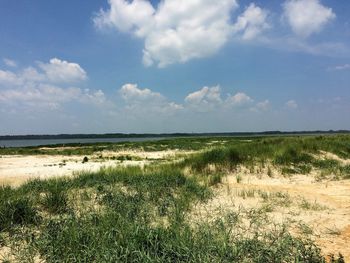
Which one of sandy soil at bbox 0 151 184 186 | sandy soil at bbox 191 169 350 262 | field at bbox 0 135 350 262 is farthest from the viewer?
sandy soil at bbox 0 151 184 186

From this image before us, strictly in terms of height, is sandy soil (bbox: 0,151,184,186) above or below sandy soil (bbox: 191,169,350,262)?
below

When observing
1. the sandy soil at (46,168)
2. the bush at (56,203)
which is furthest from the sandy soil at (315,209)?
the sandy soil at (46,168)

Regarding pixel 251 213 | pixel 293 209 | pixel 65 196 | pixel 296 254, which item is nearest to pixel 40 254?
pixel 65 196

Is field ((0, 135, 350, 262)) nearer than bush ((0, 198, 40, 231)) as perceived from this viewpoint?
Yes

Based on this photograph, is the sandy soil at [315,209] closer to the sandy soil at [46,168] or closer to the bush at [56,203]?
the bush at [56,203]

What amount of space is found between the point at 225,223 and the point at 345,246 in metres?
2.21

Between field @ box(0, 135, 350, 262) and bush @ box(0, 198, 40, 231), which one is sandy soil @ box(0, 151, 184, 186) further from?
bush @ box(0, 198, 40, 231)

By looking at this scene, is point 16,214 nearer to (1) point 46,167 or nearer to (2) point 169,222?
(2) point 169,222

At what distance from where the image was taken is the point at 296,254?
4.88 meters

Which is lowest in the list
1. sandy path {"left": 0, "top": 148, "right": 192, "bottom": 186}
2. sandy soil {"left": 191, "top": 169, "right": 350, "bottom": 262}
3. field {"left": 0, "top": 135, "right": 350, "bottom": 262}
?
sandy path {"left": 0, "top": 148, "right": 192, "bottom": 186}

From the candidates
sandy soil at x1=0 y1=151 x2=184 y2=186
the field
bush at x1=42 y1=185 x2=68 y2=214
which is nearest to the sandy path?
sandy soil at x1=0 y1=151 x2=184 y2=186

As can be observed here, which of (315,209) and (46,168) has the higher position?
(315,209)

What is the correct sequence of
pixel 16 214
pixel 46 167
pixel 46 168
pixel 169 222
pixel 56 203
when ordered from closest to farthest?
pixel 169 222 < pixel 16 214 < pixel 56 203 < pixel 46 168 < pixel 46 167

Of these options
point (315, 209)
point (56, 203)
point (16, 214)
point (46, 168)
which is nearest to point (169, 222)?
point (56, 203)
